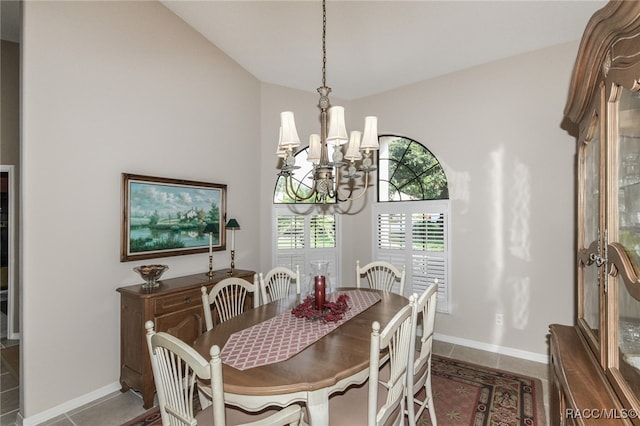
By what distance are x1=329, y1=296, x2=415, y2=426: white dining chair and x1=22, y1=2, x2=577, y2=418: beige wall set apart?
215cm

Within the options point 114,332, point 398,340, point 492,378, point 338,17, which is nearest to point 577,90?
point 398,340

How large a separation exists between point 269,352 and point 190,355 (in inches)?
22.1

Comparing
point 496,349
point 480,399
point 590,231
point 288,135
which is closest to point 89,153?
point 288,135

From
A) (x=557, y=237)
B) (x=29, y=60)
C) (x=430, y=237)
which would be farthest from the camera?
(x=430, y=237)

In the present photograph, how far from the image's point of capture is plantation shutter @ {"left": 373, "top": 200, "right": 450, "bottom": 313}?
12.7 ft

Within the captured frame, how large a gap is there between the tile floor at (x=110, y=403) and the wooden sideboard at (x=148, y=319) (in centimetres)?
11

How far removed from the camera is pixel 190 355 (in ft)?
4.01

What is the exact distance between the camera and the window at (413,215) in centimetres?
389

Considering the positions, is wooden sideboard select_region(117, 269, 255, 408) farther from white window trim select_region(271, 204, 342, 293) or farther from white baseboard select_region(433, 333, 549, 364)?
white baseboard select_region(433, 333, 549, 364)

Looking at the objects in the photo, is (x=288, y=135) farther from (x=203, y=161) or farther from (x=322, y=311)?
(x=203, y=161)

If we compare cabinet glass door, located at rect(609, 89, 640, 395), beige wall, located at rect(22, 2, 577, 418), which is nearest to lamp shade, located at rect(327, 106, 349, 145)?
cabinet glass door, located at rect(609, 89, 640, 395)

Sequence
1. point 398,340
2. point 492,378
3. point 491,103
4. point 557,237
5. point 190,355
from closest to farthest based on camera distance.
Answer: point 190,355
point 398,340
point 492,378
point 557,237
point 491,103

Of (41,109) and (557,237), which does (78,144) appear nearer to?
(41,109)

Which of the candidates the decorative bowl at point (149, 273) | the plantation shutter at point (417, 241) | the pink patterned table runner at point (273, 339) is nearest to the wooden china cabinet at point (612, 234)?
the pink patterned table runner at point (273, 339)
